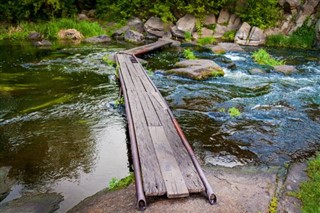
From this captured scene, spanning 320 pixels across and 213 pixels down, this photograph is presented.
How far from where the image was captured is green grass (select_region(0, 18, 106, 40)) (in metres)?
19.9

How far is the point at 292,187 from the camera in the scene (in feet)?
15.3

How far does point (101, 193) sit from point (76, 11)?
20.5m

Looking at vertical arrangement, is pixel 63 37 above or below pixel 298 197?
below

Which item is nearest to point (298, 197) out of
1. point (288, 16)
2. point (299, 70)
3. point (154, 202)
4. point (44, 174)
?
point (154, 202)

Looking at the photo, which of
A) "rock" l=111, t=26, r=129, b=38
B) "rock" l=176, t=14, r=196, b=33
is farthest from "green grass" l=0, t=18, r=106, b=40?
"rock" l=176, t=14, r=196, b=33

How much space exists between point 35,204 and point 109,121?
10.7 ft

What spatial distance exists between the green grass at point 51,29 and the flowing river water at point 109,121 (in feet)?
24.6

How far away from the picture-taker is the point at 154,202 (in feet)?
13.1

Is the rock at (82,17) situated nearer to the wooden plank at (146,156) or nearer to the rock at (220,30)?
the rock at (220,30)

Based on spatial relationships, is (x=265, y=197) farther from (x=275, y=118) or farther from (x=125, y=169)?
(x=275, y=118)

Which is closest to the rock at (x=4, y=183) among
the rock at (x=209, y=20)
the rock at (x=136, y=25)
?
the rock at (x=136, y=25)

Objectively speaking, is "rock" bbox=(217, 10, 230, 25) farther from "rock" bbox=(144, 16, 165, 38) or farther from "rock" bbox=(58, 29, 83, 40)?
"rock" bbox=(58, 29, 83, 40)

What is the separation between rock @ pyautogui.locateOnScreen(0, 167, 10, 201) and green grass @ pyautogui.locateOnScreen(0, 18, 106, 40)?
1563 cm

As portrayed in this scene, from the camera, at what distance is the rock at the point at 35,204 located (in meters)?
4.43
